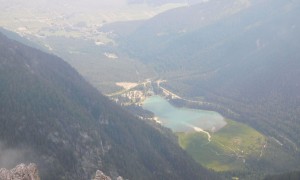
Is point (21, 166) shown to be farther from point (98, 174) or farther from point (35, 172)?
point (98, 174)

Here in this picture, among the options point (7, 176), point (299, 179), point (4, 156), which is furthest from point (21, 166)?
point (299, 179)

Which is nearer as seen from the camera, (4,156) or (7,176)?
(7,176)

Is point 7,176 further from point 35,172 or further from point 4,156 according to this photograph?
point 4,156

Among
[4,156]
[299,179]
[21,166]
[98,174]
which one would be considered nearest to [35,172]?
[21,166]

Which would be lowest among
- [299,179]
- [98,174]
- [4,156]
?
[299,179]

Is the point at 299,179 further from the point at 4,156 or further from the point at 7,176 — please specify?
the point at 7,176

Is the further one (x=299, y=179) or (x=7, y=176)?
(x=299, y=179)

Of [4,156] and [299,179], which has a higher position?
[4,156]

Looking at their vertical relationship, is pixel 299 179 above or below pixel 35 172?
below
